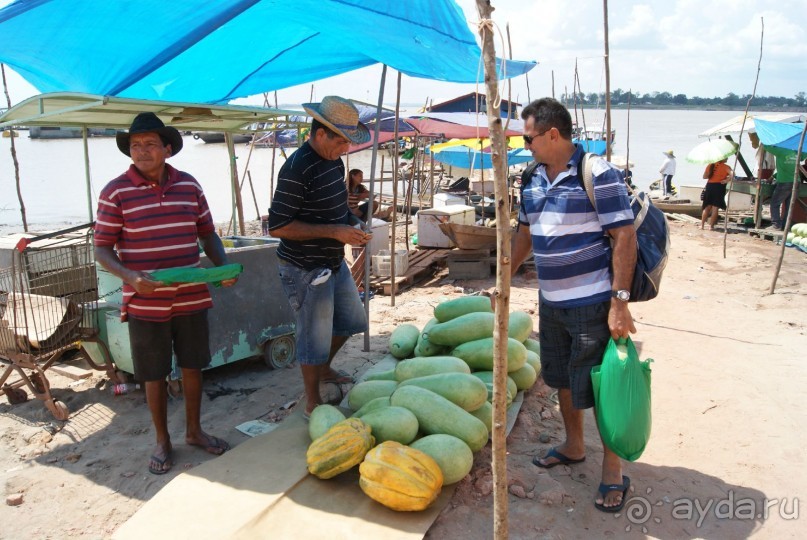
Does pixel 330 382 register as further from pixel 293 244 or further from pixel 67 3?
pixel 67 3

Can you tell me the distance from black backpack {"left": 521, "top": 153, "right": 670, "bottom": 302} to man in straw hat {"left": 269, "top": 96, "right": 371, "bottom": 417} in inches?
51.8

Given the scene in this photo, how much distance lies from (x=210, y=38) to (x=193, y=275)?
2.13 meters

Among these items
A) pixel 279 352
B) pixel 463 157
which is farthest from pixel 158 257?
pixel 463 157

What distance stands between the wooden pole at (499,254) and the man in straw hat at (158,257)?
1936mm

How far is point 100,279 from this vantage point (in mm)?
4621

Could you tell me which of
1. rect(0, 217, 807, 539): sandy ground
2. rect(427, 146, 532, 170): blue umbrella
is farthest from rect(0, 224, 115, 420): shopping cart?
rect(427, 146, 532, 170): blue umbrella

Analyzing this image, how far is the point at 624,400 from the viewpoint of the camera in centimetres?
284

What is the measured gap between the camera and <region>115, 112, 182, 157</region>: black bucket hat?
3184 millimetres

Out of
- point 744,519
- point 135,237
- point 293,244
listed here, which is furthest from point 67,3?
point 744,519

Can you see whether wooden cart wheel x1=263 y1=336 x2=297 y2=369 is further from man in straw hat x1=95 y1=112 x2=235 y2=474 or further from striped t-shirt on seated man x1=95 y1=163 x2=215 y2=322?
striped t-shirt on seated man x1=95 y1=163 x2=215 y2=322

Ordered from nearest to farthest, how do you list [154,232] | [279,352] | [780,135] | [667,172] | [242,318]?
[154,232]
[242,318]
[279,352]
[780,135]
[667,172]

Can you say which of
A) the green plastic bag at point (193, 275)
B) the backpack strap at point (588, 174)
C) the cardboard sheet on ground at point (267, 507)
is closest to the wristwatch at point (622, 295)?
the backpack strap at point (588, 174)

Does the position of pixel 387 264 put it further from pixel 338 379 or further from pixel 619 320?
pixel 619 320

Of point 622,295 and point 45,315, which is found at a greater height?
point 622,295
